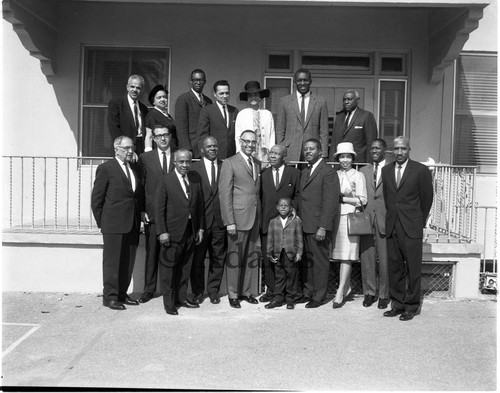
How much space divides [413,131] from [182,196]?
4.47 meters

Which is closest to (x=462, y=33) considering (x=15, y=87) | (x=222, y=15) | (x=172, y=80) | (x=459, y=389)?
(x=222, y=15)

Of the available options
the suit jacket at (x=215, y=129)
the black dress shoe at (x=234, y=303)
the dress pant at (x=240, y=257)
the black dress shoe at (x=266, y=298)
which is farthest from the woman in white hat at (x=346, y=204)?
the suit jacket at (x=215, y=129)

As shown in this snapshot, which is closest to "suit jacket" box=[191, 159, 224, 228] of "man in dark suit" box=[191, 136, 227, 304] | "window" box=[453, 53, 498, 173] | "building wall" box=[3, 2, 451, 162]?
"man in dark suit" box=[191, 136, 227, 304]

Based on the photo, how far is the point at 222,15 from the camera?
985 cm

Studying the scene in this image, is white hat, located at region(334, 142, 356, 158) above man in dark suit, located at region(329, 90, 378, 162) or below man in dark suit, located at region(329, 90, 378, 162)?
below

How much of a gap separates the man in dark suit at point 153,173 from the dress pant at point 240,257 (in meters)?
0.85

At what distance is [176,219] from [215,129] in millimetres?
1428

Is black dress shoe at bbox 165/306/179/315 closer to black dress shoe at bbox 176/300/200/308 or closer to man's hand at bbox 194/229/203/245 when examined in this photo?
black dress shoe at bbox 176/300/200/308

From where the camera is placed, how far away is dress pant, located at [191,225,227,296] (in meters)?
7.39

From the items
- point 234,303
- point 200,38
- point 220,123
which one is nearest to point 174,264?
point 234,303

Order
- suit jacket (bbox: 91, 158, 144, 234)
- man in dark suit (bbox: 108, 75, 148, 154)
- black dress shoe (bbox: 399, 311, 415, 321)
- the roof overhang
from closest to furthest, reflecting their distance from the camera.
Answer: black dress shoe (bbox: 399, 311, 415, 321) < suit jacket (bbox: 91, 158, 144, 234) < man in dark suit (bbox: 108, 75, 148, 154) < the roof overhang

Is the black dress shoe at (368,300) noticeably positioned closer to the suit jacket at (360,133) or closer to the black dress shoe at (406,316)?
the black dress shoe at (406,316)

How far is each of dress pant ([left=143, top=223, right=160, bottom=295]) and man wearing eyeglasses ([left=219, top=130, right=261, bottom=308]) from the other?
2.72 feet

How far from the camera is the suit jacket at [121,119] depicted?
7836 millimetres
